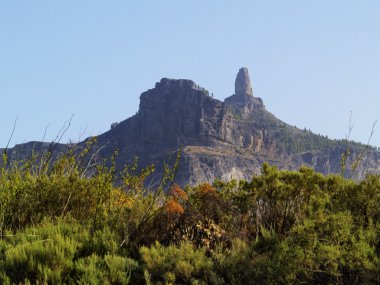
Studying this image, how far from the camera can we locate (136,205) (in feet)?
23.5

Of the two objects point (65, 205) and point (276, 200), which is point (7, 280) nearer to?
point (65, 205)

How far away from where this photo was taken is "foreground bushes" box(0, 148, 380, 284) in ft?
17.4

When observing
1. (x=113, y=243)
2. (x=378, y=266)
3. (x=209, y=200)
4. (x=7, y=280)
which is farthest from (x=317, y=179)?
(x=7, y=280)

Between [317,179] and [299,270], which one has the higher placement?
[317,179]

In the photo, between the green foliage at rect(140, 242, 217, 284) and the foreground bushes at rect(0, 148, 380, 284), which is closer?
the foreground bushes at rect(0, 148, 380, 284)

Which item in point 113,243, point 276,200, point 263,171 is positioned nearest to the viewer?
point 113,243

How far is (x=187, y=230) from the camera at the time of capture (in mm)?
6367

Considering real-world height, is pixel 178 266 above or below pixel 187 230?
below

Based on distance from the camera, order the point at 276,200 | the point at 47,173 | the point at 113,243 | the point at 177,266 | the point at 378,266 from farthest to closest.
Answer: the point at 47,173 → the point at 276,200 → the point at 113,243 → the point at 177,266 → the point at 378,266

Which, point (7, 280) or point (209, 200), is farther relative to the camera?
point (209, 200)

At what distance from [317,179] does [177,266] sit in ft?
10.3

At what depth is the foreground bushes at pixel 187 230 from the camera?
5293mm

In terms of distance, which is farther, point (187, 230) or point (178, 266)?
point (187, 230)

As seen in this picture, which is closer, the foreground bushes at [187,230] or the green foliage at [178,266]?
the foreground bushes at [187,230]
